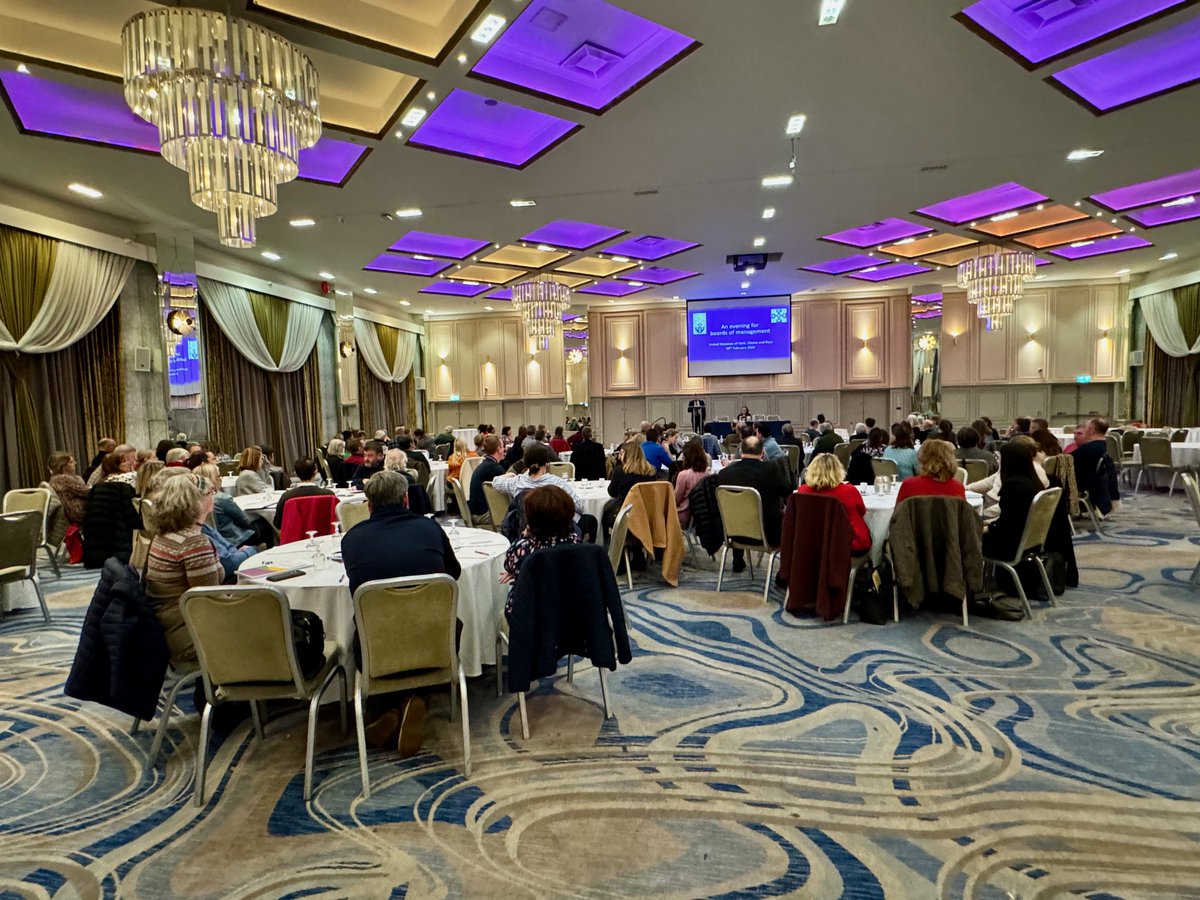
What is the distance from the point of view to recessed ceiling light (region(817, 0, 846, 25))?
432cm

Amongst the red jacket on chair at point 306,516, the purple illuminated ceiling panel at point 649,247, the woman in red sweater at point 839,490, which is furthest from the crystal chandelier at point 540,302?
the woman in red sweater at point 839,490

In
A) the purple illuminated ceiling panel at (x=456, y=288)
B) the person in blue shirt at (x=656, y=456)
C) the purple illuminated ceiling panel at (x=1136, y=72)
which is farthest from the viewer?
the purple illuminated ceiling panel at (x=456, y=288)

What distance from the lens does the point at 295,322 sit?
499 inches

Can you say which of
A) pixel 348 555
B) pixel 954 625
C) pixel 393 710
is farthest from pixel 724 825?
pixel 954 625

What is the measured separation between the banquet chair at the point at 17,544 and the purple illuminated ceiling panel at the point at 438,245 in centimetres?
690

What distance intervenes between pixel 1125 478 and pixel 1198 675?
10.5 metres

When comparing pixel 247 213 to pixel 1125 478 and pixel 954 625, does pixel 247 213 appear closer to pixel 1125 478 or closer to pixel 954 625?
pixel 954 625

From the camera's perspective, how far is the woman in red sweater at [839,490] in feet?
15.0

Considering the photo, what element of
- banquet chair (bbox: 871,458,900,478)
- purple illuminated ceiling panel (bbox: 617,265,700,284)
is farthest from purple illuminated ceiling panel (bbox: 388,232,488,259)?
banquet chair (bbox: 871,458,900,478)

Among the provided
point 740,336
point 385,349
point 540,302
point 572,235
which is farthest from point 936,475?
point 385,349

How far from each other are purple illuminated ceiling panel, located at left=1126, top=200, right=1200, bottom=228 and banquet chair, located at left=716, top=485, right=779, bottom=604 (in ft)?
28.6

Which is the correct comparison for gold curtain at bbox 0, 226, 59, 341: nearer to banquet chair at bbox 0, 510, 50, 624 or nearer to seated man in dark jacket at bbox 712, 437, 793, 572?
banquet chair at bbox 0, 510, 50, 624

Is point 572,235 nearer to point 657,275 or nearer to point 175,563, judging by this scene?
point 657,275

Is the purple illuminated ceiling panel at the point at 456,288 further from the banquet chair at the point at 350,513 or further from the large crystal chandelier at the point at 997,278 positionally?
the banquet chair at the point at 350,513
